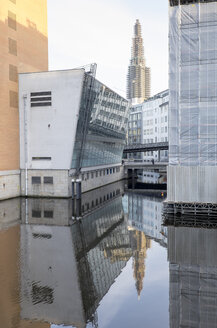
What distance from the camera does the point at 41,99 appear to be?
131 ft

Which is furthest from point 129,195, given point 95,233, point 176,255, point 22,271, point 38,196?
point 22,271

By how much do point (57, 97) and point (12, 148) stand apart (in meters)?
8.57

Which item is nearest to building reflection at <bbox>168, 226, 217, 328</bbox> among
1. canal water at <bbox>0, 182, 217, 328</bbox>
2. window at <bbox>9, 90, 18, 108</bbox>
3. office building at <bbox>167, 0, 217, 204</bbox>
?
canal water at <bbox>0, 182, 217, 328</bbox>

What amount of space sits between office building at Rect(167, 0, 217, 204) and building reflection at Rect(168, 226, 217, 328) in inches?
219

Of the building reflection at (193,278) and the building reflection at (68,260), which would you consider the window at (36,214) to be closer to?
the building reflection at (68,260)

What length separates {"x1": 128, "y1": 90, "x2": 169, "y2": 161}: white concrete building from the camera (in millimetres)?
108062

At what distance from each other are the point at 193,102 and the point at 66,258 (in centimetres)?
1748

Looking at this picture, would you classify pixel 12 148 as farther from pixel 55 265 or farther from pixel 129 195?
pixel 55 265

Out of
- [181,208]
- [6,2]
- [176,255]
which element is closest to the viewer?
[176,255]

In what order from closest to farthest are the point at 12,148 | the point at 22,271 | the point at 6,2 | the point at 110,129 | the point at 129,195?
the point at 22,271 < the point at 6,2 < the point at 12,148 < the point at 129,195 < the point at 110,129

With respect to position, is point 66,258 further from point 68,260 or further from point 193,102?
point 193,102

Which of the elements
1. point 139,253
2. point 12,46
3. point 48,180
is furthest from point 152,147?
point 139,253

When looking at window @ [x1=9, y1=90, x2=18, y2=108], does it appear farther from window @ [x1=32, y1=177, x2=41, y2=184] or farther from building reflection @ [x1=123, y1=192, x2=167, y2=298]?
building reflection @ [x1=123, y1=192, x2=167, y2=298]

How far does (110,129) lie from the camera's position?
54.9 m
